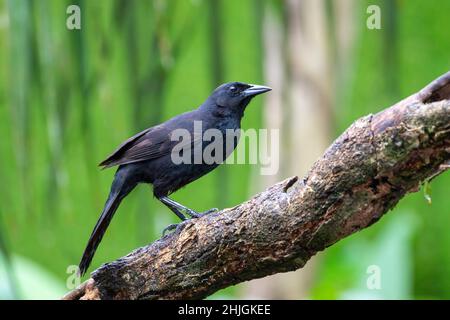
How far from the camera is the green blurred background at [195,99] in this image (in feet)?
9.51

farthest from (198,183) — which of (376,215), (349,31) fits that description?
A: (376,215)

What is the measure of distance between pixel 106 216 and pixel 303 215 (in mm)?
1238

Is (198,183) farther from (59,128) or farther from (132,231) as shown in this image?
(59,128)

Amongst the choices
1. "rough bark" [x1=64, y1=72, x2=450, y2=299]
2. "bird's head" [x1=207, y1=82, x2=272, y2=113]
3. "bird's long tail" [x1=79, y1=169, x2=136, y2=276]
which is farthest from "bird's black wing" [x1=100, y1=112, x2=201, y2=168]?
"rough bark" [x1=64, y1=72, x2=450, y2=299]

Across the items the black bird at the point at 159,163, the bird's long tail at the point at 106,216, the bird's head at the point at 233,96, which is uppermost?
the bird's head at the point at 233,96

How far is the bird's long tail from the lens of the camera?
317cm

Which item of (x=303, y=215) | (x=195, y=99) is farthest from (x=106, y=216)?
(x=195, y=99)

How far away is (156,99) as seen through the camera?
3.20 metres

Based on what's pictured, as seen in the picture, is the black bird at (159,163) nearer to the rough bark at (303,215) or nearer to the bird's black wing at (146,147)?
the bird's black wing at (146,147)

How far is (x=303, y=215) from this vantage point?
241 centimetres

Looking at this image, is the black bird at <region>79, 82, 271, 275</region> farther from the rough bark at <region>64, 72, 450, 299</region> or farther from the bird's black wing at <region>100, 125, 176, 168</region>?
the rough bark at <region>64, 72, 450, 299</region>

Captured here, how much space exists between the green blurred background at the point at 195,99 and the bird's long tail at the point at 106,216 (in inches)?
6.3

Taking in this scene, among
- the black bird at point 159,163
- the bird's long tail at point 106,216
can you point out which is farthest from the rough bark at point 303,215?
the black bird at point 159,163

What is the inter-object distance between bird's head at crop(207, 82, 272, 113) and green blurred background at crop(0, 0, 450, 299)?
184mm
